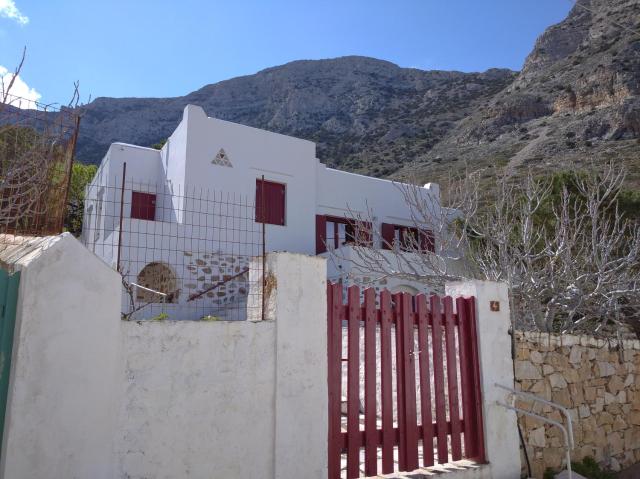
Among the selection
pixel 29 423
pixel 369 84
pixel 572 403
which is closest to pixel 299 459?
pixel 29 423

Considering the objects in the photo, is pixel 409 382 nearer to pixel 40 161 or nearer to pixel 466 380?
pixel 466 380

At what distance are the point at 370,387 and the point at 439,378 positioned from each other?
1.04 metres

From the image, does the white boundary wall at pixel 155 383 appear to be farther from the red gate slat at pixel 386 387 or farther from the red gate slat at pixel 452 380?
the red gate slat at pixel 452 380

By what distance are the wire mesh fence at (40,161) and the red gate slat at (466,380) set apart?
418cm

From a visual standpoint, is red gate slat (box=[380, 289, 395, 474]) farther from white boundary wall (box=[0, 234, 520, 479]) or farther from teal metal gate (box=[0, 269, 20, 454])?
teal metal gate (box=[0, 269, 20, 454])

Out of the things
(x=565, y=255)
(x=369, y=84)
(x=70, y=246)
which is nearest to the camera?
(x=70, y=246)

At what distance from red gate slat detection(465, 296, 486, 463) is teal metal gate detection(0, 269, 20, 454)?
447 centimetres

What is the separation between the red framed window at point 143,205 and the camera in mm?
14802

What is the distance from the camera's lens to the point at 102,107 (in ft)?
234

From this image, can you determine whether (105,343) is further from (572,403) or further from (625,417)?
(625,417)

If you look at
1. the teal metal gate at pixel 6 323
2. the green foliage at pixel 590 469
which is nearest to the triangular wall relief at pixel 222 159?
the green foliage at pixel 590 469

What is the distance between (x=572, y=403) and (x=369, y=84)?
63.5 m

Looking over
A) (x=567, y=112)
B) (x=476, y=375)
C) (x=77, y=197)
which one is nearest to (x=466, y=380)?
(x=476, y=375)

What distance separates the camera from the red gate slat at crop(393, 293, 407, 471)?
203 inches
